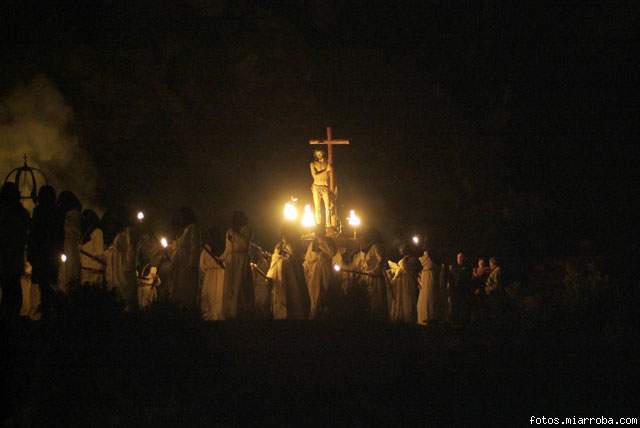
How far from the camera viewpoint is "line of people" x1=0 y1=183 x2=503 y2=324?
38.4 feet

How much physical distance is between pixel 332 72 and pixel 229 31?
429 cm

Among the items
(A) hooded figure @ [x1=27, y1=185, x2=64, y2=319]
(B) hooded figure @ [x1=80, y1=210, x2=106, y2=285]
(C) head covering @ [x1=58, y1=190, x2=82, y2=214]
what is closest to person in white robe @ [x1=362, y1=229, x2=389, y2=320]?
(B) hooded figure @ [x1=80, y1=210, x2=106, y2=285]

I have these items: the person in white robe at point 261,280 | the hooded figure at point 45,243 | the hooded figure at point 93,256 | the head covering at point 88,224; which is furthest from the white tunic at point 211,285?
the hooded figure at point 45,243

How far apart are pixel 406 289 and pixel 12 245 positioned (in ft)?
31.8

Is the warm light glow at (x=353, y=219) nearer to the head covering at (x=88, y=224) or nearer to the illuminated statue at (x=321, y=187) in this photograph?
the illuminated statue at (x=321, y=187)

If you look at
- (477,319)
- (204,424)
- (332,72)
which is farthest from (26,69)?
(204,424)

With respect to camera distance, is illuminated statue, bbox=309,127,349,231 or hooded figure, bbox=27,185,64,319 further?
illuminated statue, bbox=309,127,349,231

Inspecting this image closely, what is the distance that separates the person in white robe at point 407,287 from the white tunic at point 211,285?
13.6ft

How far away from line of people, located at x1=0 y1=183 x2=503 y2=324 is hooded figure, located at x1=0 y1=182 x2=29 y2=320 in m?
0.02

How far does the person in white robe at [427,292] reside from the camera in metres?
18.3

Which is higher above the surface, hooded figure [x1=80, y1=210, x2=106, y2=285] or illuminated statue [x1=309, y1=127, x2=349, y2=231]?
illuminated statue [x1=309, y1=127, x2=349, y2=231]

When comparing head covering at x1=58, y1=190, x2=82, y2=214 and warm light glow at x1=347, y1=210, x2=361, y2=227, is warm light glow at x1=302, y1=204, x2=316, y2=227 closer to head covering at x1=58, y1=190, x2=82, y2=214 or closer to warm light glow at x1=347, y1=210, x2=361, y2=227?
warm light glow at x1=347, y1=210, x2=361, y2=227

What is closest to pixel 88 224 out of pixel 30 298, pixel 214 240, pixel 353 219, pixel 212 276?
pixel 30 298

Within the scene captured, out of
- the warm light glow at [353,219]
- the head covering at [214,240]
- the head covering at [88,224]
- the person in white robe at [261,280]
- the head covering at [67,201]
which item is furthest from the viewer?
the warm light glow at [353,219]
